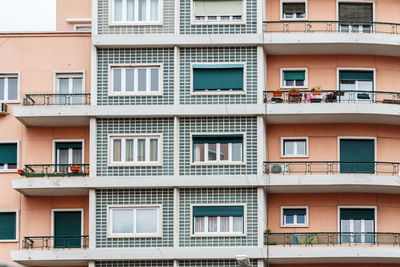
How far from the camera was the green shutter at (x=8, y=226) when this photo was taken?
141 feet

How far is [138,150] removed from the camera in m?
42.4

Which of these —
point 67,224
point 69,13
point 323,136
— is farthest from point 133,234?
point 69,13

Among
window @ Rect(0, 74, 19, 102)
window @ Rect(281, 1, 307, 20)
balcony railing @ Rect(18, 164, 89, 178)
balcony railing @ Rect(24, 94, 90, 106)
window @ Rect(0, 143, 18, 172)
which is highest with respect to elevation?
window @ Rect(281, 1, 307, 20)

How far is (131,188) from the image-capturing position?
4212cm

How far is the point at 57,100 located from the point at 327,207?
415 inches

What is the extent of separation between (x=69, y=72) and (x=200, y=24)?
5.17 metres

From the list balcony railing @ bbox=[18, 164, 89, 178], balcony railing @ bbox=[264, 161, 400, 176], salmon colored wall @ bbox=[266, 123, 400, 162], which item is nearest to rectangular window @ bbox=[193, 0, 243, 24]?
salmon colored wall @ bbox=[266, 123, 400, 162]

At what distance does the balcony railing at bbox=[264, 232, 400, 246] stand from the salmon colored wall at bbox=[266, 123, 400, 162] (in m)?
2.93

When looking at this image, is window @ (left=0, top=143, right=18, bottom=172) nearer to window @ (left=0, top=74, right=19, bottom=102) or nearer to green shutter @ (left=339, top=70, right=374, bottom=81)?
window @ (left=0, top=74, right=19, bottom=102)

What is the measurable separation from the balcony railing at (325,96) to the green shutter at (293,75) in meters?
0.55

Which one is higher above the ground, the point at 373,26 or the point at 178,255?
the point at 373,26

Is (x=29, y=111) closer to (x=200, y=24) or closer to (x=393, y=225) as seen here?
(x=200, y=24)

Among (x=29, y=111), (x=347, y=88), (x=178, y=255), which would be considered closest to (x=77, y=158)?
(x=29, y=111)

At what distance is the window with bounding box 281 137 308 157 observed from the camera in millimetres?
43344
